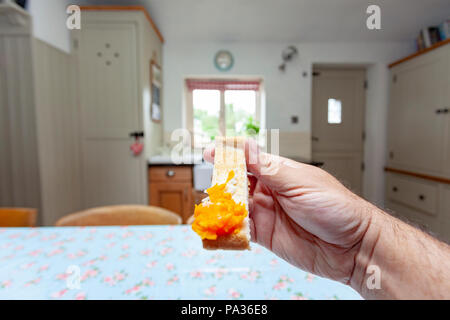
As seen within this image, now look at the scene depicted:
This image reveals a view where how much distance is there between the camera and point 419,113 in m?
0.43

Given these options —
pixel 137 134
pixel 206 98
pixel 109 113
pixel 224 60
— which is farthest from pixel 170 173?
pixel 206 98

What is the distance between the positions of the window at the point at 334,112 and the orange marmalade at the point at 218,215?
0.72 ft

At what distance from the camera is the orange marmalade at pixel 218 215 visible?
0.23 m

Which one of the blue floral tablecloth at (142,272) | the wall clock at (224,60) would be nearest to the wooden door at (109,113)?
the wall clock at (224,60)

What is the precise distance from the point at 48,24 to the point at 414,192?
200 cm

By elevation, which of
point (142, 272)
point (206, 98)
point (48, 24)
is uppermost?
point (48, 24)

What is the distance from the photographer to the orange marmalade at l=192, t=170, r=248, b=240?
0.23 meters

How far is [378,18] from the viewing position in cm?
39

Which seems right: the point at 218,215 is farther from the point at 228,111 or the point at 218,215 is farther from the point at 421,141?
the point at 421,141

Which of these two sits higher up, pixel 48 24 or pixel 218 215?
pixel 48 24

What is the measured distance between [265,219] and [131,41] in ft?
5.80

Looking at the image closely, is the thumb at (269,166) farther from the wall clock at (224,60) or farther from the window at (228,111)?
the wall clock at (224,60)

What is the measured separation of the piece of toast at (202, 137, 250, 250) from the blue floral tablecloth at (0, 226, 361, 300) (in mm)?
248

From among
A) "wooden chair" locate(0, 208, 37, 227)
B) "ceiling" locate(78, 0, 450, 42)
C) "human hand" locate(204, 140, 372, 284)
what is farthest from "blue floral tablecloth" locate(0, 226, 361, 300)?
"ceiling" locate(78, 0, 450, 42)
